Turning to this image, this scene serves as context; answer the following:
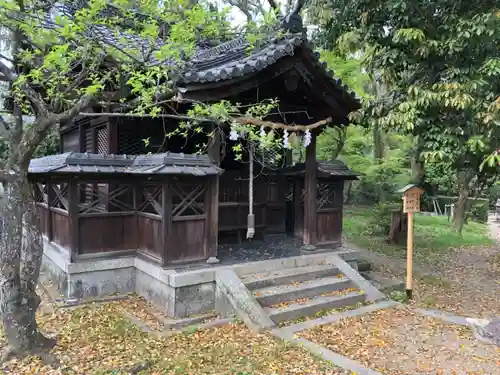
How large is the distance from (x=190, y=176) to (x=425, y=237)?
12.9 metres

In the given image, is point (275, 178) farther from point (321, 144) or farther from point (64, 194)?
point (321, 144)

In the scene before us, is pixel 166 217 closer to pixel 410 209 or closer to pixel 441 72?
pixel 410 209

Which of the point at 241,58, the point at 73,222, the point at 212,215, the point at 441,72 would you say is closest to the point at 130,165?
the point at 73,222

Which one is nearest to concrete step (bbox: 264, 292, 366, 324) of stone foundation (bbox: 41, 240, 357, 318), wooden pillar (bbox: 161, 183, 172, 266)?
stone foundation (bbox: 41, 240, 357, 318)

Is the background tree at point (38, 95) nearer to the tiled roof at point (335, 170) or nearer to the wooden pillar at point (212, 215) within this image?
the wooden pillar at point (212, 215)

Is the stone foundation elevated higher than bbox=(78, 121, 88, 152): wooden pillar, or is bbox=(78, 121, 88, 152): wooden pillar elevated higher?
bbox=(78, 121, 88, 152): wooden pillar

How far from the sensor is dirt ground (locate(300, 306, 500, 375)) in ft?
17.0

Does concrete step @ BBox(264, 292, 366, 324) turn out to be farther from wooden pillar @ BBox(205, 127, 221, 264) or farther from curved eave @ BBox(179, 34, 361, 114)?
curved eave @ BBox(179, 34, 361, 114)

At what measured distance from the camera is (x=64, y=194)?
8.08 metres

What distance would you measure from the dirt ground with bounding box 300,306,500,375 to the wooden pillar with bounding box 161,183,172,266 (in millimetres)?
2757

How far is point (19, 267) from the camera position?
194 inches

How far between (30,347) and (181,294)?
245cm

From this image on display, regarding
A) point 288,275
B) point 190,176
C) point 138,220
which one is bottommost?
point 288,275

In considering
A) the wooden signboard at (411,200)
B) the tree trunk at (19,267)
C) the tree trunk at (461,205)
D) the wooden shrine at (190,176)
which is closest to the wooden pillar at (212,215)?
the wooden shrine at (190,176)
